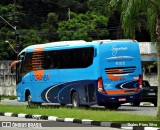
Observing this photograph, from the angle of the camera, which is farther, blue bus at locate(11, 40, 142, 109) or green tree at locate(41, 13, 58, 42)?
green tree at locate(41, 13, 58, 42)

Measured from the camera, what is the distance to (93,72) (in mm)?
25250

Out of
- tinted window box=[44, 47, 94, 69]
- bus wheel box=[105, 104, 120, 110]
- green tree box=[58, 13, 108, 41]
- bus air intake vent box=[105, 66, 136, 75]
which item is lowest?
bus wheel box=[105, 104, 120, 110]

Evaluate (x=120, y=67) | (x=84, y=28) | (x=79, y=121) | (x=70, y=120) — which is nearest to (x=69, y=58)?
(x=120, y=67)

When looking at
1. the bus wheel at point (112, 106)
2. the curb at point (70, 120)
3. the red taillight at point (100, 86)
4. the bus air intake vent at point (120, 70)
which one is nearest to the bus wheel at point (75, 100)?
the bus wheel at point (112, 106)

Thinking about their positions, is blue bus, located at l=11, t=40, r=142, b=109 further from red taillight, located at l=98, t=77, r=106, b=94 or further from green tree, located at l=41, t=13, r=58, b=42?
green tree, located at l=41, t=13, r=58, b=42

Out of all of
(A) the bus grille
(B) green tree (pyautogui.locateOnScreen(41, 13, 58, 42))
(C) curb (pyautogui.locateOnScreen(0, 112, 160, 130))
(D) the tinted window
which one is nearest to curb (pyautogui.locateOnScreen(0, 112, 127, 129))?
(C) curb (pyautogui.locateOnScreen(0, 112, 160, 130))

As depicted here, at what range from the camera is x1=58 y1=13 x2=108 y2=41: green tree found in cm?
6266

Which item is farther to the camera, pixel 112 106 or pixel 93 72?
pixel 112 106

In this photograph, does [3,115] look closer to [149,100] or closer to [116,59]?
[116,59]

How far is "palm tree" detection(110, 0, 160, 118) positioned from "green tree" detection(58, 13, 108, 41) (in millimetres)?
42871

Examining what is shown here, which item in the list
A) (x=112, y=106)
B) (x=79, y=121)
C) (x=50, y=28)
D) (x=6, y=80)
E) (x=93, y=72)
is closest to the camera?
(x=79, y=121)

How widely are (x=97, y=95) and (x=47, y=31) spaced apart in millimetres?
45483

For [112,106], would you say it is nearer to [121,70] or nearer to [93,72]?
[121,70]

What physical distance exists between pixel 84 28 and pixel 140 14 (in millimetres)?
44704
